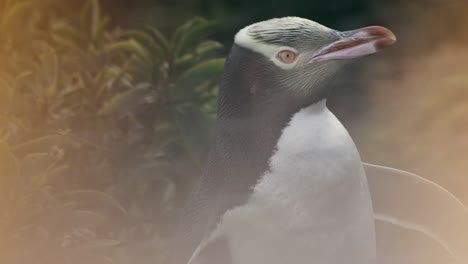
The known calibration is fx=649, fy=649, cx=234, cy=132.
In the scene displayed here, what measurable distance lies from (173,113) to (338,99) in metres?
0.22

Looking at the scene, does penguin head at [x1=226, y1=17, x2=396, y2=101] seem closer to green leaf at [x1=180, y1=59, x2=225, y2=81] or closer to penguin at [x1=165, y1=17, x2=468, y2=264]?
penguin at [x1=165, y1=17, x2=468, y2=264]

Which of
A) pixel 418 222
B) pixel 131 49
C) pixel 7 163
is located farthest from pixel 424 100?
pixel 7 163

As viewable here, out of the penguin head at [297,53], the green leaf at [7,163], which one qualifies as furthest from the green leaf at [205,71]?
the green leaf at [7,163]

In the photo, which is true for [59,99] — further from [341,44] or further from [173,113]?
[341,44]

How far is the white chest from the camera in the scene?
72 cm

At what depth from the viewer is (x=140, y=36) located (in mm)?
845

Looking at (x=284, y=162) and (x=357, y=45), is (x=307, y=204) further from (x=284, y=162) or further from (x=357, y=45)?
(x=357, y=45)

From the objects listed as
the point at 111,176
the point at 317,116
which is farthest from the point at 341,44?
the point at 111,176

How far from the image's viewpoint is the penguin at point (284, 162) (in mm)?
693

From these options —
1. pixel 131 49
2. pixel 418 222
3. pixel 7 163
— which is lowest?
pixel 418 222

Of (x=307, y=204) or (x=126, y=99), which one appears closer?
(x=307, y=204)

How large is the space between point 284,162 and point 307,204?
5 centimetres

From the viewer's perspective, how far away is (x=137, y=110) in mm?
857

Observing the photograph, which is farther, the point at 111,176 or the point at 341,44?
the point at 111,176
